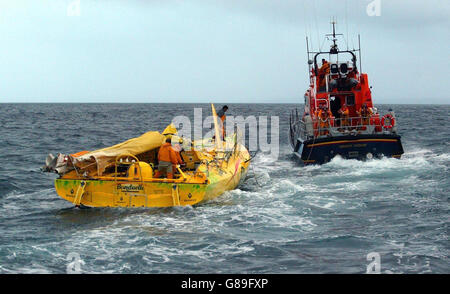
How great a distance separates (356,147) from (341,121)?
4.38ft

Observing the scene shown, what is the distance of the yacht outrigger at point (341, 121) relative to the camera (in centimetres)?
2066

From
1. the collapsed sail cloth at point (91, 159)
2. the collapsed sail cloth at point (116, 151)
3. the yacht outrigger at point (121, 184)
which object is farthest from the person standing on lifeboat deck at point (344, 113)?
the collapsed sail cloth at point (91, 159)

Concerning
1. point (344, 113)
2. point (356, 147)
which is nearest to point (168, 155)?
point (356, 147)

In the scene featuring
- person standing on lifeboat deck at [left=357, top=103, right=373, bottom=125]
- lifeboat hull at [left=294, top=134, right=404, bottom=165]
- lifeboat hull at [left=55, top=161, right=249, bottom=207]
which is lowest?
lifeboat hull at [left=55, top=161, right=249, bottom=207]

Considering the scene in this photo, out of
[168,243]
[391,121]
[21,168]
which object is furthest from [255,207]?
[21,168]

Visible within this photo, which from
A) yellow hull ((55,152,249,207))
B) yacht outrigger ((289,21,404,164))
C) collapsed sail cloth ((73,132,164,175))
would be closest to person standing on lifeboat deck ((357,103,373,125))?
yacht outrigger ((289,21,404,164))

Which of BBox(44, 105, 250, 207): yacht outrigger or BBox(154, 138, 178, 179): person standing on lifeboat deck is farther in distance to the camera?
BBox(154, 138, 178, 179): person standing on lifeboat deck

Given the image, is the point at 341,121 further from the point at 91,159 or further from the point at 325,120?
the point at 91,159

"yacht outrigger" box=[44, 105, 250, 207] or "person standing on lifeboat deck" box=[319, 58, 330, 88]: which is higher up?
"person standing on lifeboat deck" box=[319, 58, 330, 88]

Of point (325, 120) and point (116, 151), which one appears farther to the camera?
point (325, 120)

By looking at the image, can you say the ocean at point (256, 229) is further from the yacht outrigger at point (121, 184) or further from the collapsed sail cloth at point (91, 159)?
the collapsed sail cloth at point (91, 159)

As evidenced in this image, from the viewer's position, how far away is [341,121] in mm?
21391

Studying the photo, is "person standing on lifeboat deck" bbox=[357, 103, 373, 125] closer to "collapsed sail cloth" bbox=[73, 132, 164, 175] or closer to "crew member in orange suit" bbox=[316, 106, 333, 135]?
"crew member in orange suit" bbox=[316, 106, 333, 135]

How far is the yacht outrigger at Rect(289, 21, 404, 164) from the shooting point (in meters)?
20.7
